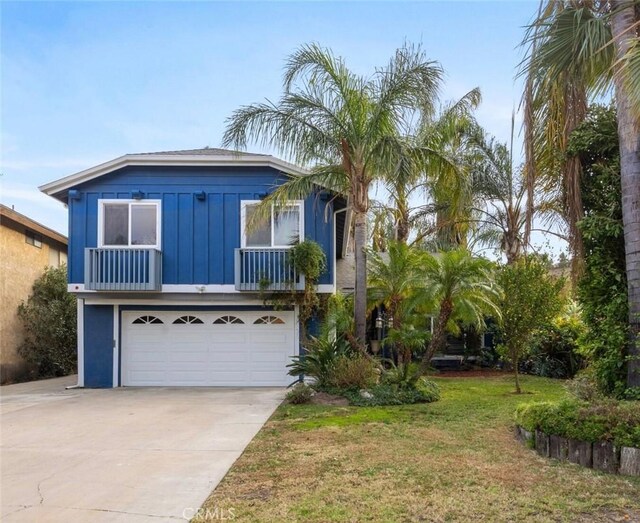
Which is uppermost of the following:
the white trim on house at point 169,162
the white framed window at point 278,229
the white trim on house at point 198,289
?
the white trim on house at point 169,162

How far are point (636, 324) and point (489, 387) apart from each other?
689 cm

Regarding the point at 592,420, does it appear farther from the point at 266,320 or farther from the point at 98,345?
the point at 98,345

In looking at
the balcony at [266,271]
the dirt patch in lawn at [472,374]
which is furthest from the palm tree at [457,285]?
the dirt patch in lawn at [472,374]

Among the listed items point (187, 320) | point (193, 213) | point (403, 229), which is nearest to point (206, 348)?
point (187, 320)

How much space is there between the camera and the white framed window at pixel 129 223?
13.9 metres

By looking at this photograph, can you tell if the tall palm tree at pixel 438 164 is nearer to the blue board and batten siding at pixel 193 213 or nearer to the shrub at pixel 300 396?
the blue board and batten siding at pixel 193 213

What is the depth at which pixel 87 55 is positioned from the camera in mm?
12711

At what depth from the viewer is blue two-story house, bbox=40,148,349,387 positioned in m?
13.8

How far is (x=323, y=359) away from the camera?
11633 millimetres

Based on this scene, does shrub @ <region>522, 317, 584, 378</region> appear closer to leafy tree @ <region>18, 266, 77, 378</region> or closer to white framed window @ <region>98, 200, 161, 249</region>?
white framed window @ <region>98, 200, 161, 249</region>

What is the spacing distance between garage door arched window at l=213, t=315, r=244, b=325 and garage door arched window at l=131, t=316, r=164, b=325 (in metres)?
1.56

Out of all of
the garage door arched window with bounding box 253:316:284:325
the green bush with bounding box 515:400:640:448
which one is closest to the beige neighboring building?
the garage door arched window with bounding box 253:316:284:325

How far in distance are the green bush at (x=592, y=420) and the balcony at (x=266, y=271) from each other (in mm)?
7594

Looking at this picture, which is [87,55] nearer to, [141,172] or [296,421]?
[141,172]
